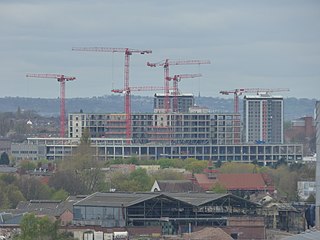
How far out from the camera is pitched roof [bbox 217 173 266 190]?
112000 mm

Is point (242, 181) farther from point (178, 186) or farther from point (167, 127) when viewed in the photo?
point (167, 127)

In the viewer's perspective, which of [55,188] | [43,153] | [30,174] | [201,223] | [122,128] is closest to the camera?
[201,223]

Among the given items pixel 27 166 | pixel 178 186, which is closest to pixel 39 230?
pixel 178 186

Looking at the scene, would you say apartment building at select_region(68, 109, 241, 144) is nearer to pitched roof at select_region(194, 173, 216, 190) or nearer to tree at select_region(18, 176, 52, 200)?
pitched roof at select_region(194, 173, 216, 190)

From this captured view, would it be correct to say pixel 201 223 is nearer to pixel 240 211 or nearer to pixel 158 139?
pixel 240 211

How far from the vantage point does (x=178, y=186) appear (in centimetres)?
10581

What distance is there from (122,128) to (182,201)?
102505 millimetres

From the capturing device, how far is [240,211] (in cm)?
7562

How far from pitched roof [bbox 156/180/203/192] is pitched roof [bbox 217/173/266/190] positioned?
3.81m

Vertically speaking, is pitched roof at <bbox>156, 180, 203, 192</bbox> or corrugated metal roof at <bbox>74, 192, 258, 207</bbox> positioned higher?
corrugated metal roof at <bbox>74, 192, 258, 207</bbox>

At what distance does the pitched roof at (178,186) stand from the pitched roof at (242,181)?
3805 millimetres

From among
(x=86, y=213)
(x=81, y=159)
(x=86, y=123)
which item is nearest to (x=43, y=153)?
(x=86, y=123)

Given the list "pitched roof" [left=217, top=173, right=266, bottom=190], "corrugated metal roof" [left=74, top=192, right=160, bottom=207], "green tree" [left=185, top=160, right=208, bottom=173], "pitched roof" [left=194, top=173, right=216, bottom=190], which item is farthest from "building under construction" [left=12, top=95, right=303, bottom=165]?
"corrugated metal roof" [left=74, top=192, right=160, bottom=207]

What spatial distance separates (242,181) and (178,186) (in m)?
9.66
